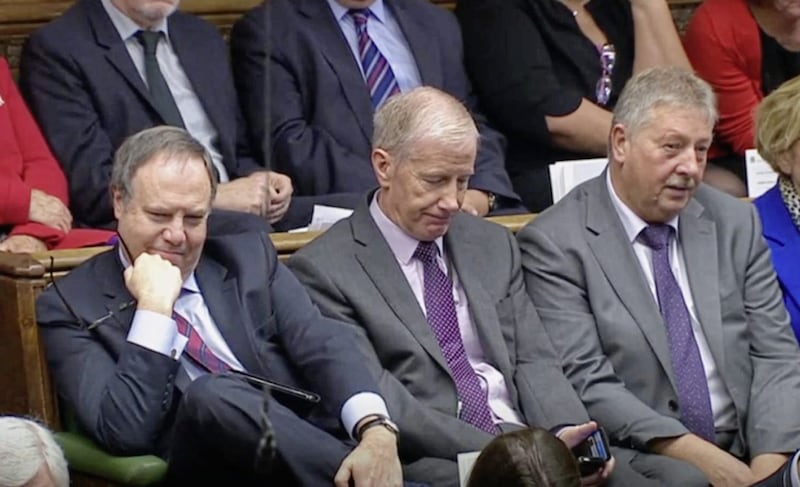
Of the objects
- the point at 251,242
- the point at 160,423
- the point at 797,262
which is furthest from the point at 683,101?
the point at 160,423

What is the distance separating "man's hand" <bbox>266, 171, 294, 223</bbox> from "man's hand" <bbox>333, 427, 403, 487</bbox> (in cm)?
108

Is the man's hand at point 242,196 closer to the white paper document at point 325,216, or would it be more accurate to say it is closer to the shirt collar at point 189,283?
the white paper document at point 325,216

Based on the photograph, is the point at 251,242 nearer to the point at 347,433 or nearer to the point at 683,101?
the point at 347,433

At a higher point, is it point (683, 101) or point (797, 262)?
point (683, 101)

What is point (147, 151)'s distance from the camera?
4.12 m

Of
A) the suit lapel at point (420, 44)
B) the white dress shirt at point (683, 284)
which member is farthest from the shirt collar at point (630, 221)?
the suit lapel at point (420, 44)

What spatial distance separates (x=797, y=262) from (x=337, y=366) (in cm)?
130

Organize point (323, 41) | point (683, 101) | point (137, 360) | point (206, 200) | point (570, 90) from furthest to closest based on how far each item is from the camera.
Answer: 1. point (570, 90)
2. point (323, 41)
3. point (683, 101)
4. point (206, 200)
5. point (137, 360)

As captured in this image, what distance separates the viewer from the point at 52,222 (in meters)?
4.72

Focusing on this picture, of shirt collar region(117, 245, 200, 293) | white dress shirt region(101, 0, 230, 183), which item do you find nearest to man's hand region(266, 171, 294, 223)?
white dress shirt region(101, 0, 230, 183)

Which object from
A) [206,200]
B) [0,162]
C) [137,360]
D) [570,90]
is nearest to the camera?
[137,360]

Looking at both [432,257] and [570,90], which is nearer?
[432,257]

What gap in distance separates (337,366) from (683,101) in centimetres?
108

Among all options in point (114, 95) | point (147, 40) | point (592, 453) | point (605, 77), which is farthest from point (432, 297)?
point (605, 77)
